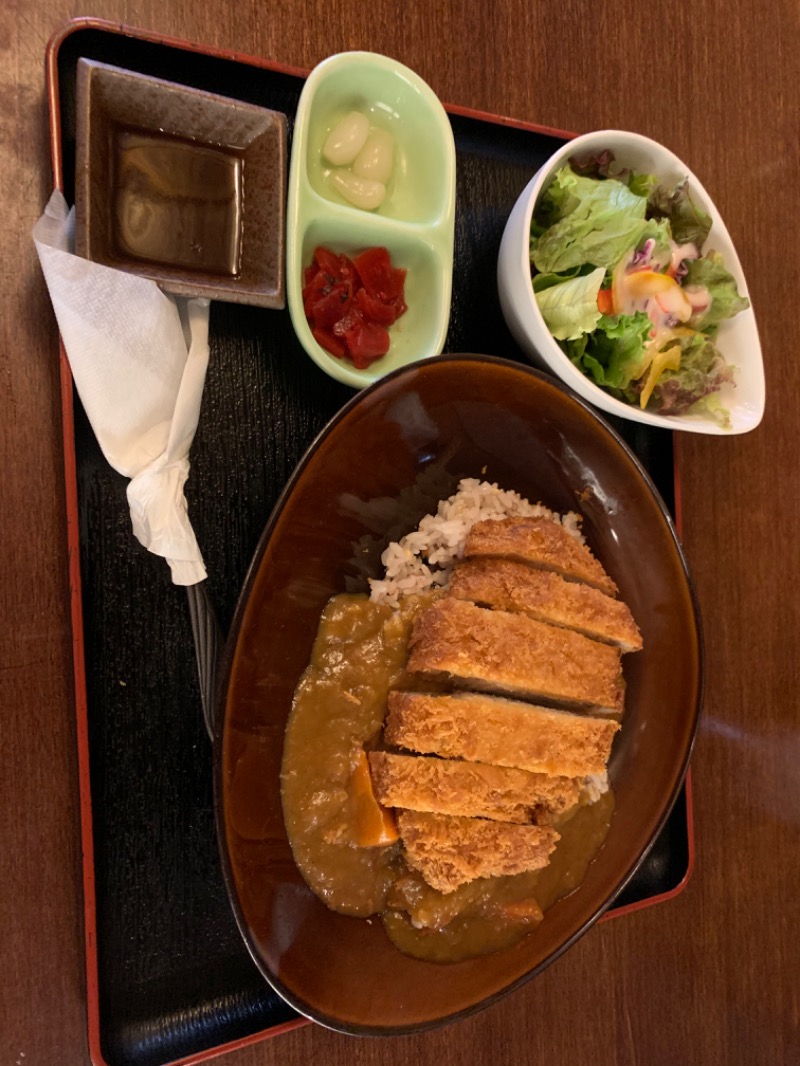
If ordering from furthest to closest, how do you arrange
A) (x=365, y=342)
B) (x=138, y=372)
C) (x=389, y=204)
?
(x=389, y=204)
(x=365, y=342)
(x=138, y=372)

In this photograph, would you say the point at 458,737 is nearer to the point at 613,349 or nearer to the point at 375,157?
the point at 613,349

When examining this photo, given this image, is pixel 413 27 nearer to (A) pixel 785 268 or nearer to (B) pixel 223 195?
(B) pixel 223 195

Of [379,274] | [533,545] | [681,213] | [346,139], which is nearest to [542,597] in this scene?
[533,545]

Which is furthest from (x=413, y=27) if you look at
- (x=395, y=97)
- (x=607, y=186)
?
(x=607, y=186)

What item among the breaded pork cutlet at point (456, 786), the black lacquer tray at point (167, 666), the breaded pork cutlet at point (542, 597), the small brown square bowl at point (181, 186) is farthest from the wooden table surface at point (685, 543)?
the breaded pork cutlet at point (456, 786)

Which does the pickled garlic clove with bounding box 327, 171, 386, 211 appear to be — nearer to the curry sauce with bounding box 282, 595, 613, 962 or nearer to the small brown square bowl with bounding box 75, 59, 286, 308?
the small brown square bowl with bounding box 75, 59, 286, 308

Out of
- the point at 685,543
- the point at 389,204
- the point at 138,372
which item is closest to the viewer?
the point at 138,372
